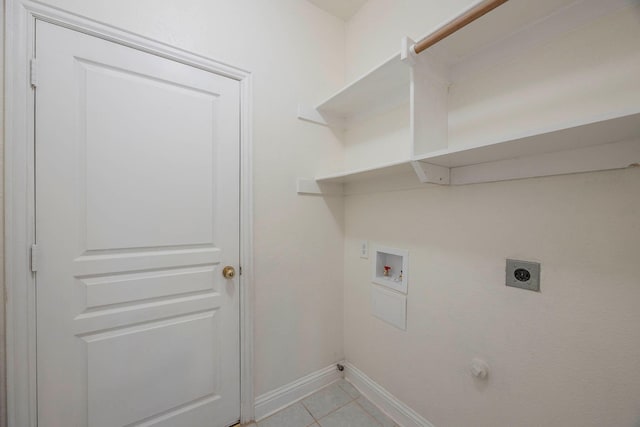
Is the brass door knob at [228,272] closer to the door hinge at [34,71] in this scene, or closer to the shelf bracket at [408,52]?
the door hinge at [34,71]

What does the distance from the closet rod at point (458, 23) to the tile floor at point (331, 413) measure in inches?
77.9

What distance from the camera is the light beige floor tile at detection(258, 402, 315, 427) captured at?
1456 mm

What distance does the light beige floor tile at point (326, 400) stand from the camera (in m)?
1.56

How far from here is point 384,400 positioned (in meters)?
1.54

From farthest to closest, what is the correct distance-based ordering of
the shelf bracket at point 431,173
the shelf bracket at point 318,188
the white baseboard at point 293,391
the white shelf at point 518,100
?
the shelf bracket at point 318,188 < the white baseboard at point 293,391 < the shelf bracket at point 431,173 < the white shelf at point 518,100

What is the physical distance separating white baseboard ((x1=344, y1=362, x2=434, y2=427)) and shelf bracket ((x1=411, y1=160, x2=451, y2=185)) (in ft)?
4.22

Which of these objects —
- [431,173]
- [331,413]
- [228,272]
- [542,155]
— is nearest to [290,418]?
[331,413]

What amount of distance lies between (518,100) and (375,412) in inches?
72.5

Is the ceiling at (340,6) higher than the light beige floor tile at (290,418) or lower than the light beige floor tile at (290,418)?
higher

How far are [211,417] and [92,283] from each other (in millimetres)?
957

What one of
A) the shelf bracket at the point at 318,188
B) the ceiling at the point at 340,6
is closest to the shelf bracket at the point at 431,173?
the shelf bracket at the point at 318,188

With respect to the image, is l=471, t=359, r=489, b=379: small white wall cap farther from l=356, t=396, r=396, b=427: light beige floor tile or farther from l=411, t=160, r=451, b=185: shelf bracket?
l=411, t=160, r=451, b=185: shelf bracket

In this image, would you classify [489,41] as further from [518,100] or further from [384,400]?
[384,400]

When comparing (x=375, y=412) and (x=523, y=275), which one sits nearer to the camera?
(x=523, y=275)
